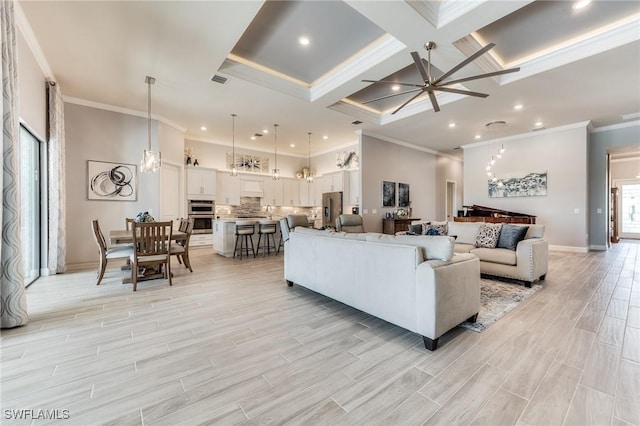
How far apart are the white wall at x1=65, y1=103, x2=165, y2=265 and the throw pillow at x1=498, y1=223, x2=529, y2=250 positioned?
6929 mm

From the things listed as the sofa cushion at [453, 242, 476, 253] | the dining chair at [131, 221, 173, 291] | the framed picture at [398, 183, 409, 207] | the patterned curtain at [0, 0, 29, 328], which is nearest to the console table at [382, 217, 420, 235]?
the framed picture at [398, 183, 409, 207]

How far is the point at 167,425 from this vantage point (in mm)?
1341

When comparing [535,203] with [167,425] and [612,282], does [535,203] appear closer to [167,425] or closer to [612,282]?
[612,282]

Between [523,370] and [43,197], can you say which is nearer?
[523,370]

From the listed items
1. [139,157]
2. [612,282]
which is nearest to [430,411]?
[612,282]

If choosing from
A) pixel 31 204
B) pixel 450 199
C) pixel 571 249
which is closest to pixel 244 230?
pixel 31 204

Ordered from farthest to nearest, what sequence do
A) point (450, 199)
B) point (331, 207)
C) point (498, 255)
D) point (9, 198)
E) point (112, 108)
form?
point (450, 199), point (331, 207), point (112, 108), point (498, 255), point (9, 198)

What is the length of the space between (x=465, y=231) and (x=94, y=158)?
24.2ft

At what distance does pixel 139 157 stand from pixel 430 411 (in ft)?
21.9

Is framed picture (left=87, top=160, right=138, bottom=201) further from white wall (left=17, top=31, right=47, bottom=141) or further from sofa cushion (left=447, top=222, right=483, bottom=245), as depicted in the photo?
sofa cushion (left=447, top=222, right=483, bottom=245)

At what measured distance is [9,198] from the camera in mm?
2498

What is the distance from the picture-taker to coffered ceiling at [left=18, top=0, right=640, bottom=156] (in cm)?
296

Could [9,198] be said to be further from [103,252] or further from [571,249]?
[571,249]

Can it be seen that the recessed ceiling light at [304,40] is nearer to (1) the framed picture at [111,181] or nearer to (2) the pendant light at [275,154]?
(2) the pendant light at [275,154]
